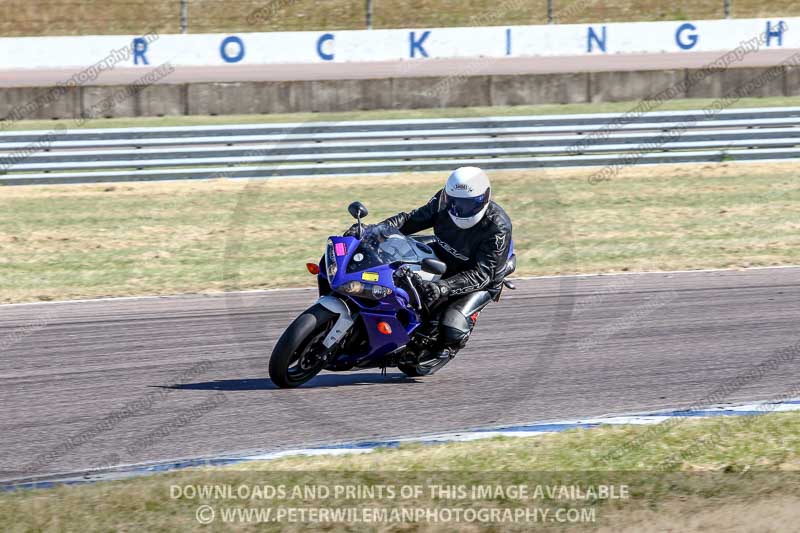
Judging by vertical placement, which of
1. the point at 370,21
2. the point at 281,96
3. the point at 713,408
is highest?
the point at 370,21

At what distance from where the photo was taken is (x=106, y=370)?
8.45m

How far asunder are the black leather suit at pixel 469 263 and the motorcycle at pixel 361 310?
0.18 m

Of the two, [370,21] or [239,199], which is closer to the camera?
[239,199]

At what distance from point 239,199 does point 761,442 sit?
37.9 ft

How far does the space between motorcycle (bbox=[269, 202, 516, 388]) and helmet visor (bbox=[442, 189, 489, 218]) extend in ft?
1.09

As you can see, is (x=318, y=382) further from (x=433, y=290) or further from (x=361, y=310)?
(x=433, y=290)

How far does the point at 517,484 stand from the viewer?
5.54 metres

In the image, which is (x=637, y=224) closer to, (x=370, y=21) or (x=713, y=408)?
(x=713, y=408)

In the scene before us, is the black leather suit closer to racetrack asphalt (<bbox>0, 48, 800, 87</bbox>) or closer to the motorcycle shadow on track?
the motorcycle shadow on track

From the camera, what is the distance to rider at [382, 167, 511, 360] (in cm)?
779

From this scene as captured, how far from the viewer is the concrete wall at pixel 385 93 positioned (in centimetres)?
2141

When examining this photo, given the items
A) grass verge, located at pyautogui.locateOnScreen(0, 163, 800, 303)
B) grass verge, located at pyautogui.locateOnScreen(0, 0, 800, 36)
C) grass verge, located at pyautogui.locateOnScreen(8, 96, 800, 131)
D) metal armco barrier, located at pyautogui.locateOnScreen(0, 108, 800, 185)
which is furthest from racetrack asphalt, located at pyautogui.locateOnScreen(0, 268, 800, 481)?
grass verge, located at pyautogui.locateOnScreen(0, 0, 800, 36)

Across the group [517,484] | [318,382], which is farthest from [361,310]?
[517,484]

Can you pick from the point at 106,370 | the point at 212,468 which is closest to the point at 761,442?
the point at 212,468
